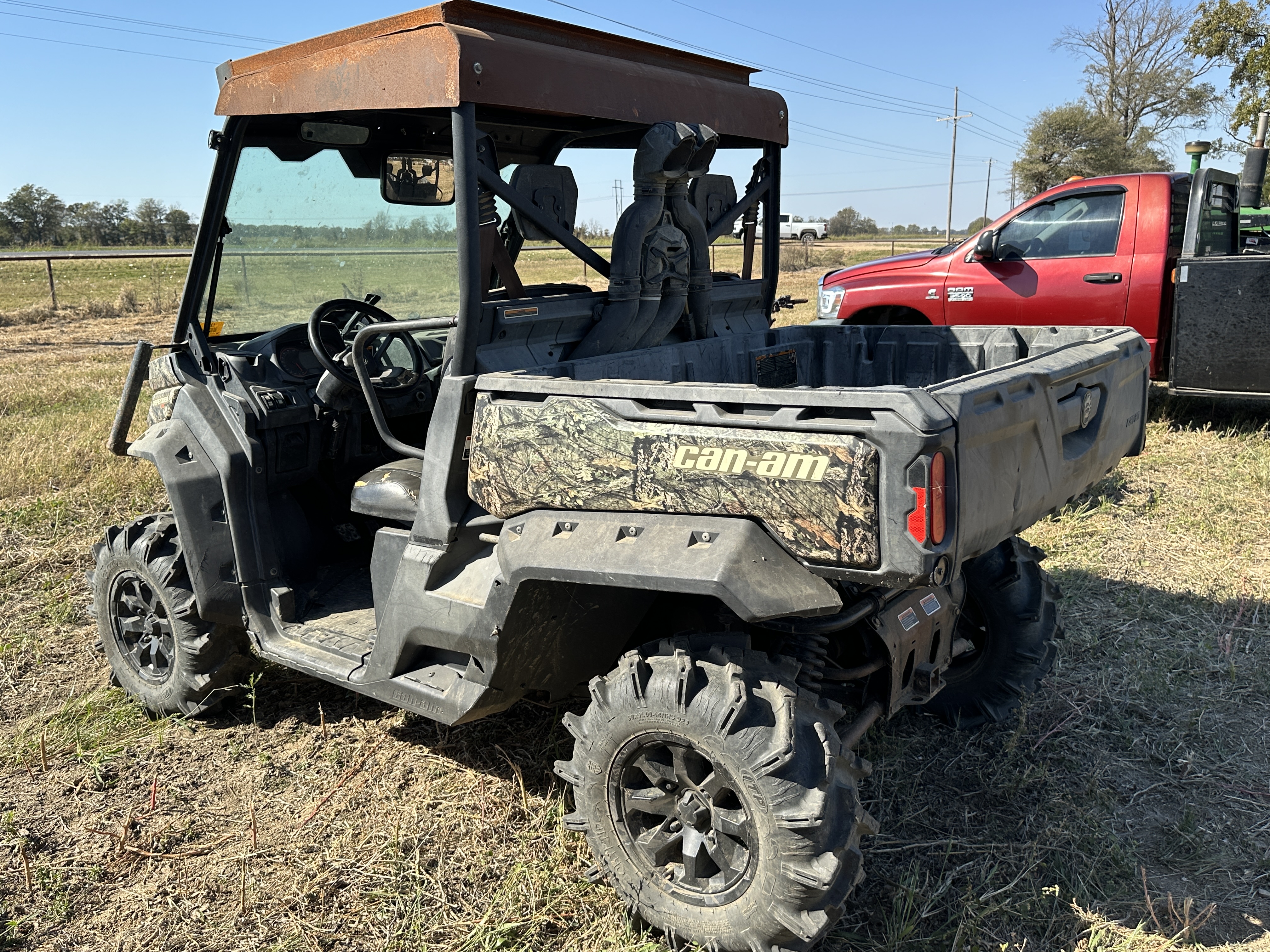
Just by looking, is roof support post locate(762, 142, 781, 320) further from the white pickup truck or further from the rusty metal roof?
the white pickup truck

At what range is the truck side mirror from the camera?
7.98 m

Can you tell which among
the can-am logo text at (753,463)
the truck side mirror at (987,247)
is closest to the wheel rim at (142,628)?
the can-am logo text at (753,463)

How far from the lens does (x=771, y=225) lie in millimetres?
4242

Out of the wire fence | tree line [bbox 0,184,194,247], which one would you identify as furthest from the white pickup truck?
tree line [bbox 0,184,194,247]

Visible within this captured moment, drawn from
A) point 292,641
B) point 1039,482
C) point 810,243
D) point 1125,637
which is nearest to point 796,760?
point 1039,482

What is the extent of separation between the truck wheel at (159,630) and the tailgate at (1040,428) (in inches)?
111

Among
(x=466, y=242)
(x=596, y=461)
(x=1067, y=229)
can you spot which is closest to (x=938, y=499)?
(x=596, y=461)

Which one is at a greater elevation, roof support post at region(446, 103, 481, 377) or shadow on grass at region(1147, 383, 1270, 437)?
roof support post at region(446, 103, 481, 377)

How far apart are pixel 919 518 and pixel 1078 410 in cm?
96

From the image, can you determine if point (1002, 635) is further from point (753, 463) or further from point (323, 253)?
point (323, 253)

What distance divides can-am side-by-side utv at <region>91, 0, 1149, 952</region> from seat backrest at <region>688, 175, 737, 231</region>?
Result: 0.01 metres

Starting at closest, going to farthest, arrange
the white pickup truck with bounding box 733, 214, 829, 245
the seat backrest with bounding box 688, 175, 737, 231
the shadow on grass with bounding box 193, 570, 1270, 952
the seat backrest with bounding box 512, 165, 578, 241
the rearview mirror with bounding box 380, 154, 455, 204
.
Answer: the shadow on grass with bounding box 193, 570, 1270, 952
the seat backrest with bounding box 512, 165, 578, 241
the seat backrest with bounding box 688, 175, 737, 231
the rearview mirror with bounding box 380, 154, 455, 204
the white pickup truck with bounding box 733, 214, 829, 245

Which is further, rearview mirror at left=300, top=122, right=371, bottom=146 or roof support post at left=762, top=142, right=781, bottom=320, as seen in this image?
roof support post at left=762, top=142, right=781, bottom=320

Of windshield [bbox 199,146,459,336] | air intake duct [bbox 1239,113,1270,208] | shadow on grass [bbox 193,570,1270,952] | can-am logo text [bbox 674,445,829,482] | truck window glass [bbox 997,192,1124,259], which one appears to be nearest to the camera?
can-am logo text [bbox 674,445,829,482]
